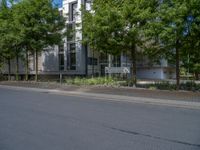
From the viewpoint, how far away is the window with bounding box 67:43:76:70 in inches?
1527

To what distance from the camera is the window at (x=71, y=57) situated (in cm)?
3878

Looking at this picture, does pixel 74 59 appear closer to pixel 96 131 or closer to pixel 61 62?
pixel 61 62

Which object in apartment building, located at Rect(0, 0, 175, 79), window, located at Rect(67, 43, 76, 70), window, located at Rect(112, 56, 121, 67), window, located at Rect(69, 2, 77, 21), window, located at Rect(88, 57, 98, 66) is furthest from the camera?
window, located at Rect(112, 56, 121, 67)

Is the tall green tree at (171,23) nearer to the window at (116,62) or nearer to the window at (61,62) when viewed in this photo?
the window at (116,62)

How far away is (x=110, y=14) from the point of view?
1964 cm

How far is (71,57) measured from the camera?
39.2 metres

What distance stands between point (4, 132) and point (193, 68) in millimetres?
16069

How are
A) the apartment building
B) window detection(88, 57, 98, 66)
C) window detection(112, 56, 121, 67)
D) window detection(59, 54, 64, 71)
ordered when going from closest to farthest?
the apartment building → window detection(88, 57, 98, 66) → window detection(112, 56, 121, 67) → window detection(59, 54, 64, 71)

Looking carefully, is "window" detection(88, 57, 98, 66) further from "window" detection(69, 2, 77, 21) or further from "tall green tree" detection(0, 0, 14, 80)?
"tall green tree" detection(0, 0, 14, 80)

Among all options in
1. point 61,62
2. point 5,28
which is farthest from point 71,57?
point 5,28

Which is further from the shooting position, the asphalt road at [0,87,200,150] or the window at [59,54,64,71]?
the window at [59,54,64,71]

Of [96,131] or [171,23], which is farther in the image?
[171,23]

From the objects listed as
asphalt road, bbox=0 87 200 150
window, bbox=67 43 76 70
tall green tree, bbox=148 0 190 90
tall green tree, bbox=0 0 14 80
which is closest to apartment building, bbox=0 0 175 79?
window, bbox=67 43 76 70

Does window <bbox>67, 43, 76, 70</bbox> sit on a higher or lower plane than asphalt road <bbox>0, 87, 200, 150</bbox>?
higher
